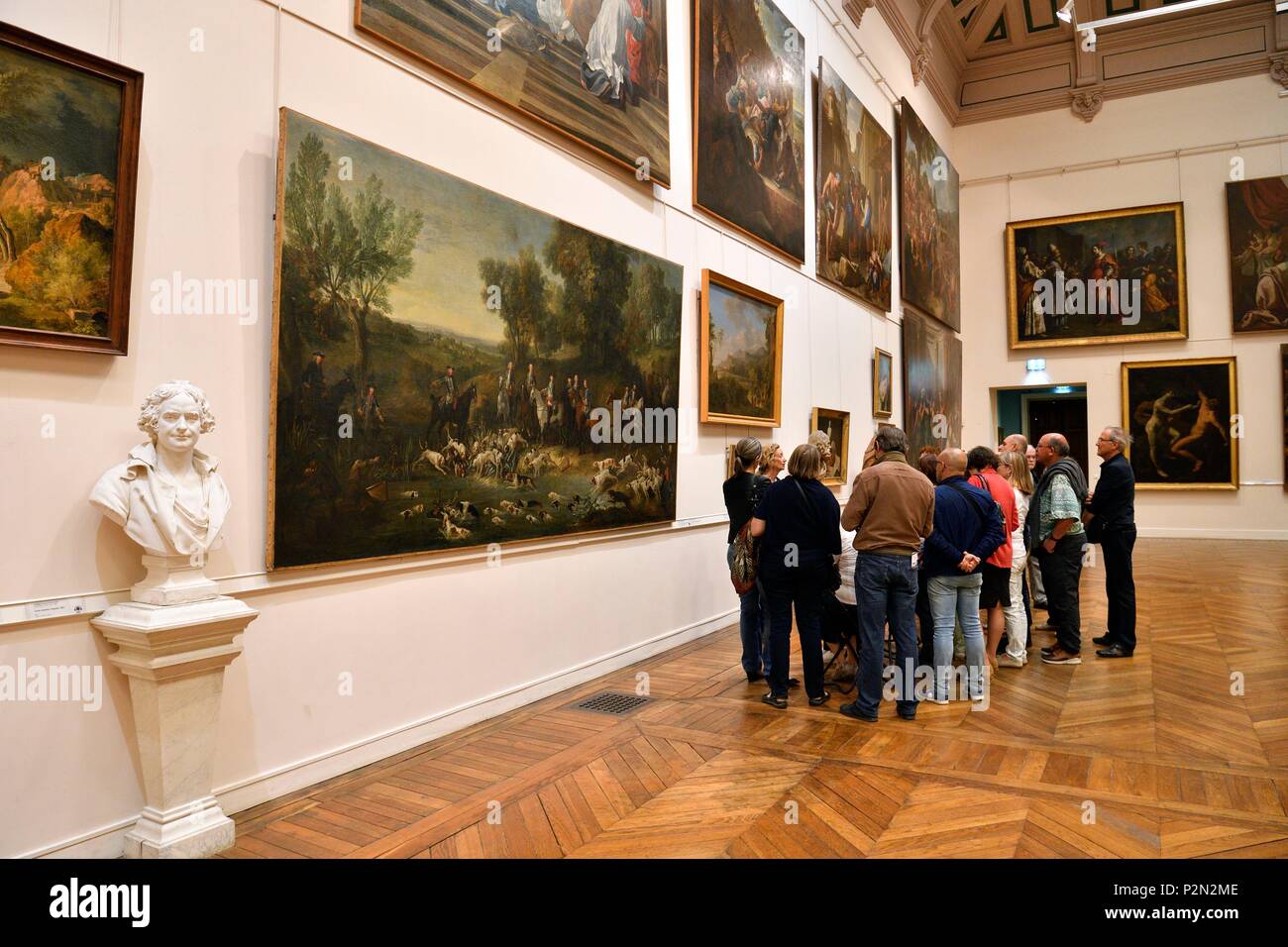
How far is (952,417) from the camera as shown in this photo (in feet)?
58.7

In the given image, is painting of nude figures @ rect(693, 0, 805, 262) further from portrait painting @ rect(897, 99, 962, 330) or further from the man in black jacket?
portrait painting @ rect(897, 99, 962, 330)

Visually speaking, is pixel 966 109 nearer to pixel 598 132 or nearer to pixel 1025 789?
pixel 598 132

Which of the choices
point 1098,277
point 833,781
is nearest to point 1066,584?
point 833,781

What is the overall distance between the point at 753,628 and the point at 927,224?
1268cm

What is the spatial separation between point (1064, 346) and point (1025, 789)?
1705 centimetres

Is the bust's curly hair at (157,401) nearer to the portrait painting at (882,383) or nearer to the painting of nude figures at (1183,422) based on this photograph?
the portrait painting at (882,383)

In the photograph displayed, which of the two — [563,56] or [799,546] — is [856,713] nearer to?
[799,546]

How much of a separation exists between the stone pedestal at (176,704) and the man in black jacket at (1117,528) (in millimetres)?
6425

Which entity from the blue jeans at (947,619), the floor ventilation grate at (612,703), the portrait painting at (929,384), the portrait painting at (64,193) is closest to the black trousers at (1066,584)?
the blue jeans at (947,619)

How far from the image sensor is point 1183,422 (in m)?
17.5

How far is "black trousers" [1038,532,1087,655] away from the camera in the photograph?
23.3ft

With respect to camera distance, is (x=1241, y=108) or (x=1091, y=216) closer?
(x=1241, y=108)

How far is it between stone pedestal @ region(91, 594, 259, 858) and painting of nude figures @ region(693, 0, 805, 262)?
20.6 feet

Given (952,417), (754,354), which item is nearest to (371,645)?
(754,354)
